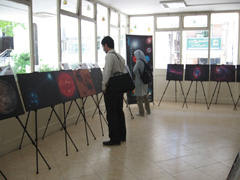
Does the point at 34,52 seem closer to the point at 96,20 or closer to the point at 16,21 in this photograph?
the point at 16,21

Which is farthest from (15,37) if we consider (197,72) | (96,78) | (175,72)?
(197,72)

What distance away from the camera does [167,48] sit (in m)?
8.88

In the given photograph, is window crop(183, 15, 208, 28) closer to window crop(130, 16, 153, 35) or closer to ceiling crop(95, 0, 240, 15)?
ceiling crop(95, 0, 240, 15)

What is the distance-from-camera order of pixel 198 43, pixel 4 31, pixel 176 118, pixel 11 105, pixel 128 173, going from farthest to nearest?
pixel 198 43, pixel 176 118, pixel 4 31, pixel 128 173, pixel 11 105

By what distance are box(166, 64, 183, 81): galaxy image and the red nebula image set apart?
166 inches

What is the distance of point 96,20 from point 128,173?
4.62 metres

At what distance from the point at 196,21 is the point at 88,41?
153 inches

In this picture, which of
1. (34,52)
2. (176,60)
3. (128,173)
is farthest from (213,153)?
(176,60)

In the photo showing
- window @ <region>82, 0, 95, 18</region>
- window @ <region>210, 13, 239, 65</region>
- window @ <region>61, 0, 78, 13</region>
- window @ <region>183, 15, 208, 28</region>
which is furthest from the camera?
window @ <region>183, 15, 208, 28</region>

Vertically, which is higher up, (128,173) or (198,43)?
(198,43)

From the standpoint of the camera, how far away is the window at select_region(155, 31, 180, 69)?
8.76 m

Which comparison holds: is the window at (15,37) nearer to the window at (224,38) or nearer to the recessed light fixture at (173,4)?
the recessed light fixture at (173,4)

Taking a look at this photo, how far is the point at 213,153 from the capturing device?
13.0ft

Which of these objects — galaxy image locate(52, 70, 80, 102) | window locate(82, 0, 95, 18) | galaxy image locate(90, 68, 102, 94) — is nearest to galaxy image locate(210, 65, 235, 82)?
window locate(82, 0, 95, 18)
